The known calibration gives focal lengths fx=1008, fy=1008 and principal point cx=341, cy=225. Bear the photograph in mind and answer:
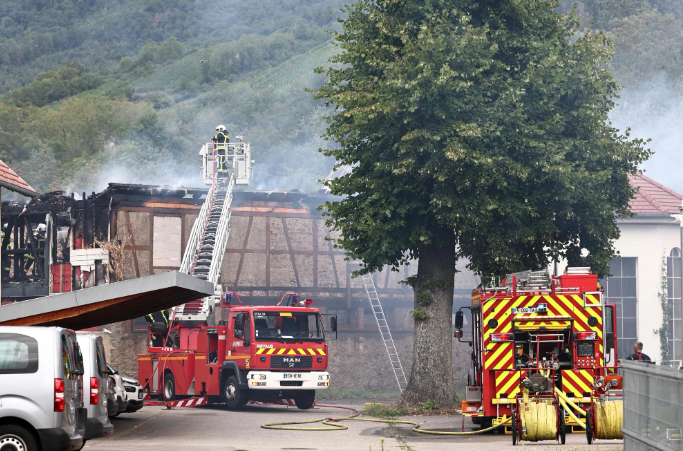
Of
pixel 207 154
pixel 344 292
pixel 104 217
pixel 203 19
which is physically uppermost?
pixel 203 19

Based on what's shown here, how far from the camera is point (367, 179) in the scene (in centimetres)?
2306

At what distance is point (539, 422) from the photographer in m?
13.8

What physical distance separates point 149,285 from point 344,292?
22489mm

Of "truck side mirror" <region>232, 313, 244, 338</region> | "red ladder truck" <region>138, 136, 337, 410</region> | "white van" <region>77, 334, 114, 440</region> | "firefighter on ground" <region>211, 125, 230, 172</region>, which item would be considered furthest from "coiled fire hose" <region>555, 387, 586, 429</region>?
"firefighter on ground" <region>211, 125, 230, 172</region>

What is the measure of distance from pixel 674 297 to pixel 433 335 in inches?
527

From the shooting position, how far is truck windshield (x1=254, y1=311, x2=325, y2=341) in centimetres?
2392

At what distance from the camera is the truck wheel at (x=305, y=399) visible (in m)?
24.8

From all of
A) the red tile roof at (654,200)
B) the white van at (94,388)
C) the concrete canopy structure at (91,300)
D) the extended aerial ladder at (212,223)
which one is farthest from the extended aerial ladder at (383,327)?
the white van at (94,388)

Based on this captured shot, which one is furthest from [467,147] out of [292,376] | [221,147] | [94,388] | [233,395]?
[221,147]

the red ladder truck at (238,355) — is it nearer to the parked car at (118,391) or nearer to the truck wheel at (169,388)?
the truck wheel at (169,388)

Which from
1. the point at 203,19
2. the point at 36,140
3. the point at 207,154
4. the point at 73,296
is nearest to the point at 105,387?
the point at 73,296

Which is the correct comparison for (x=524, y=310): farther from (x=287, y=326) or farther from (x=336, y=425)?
(x=287, y=326)

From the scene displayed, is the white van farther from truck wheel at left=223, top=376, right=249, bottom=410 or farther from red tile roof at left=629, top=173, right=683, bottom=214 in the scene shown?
red tile roof at left=629, top=173, right=683, bottom=214

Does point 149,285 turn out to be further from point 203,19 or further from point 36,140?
point 203,19
